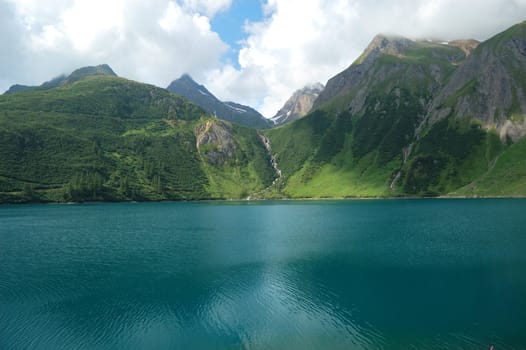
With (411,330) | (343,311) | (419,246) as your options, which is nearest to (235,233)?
(419,246)

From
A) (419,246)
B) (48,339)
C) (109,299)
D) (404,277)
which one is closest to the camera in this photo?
(48,339)

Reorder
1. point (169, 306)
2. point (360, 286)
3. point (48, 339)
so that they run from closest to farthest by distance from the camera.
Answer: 1. point (48, 339)
2. point (169, 306)
3. point (360, 286)

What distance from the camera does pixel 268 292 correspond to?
1784 inches

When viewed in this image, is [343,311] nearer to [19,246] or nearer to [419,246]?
A: [419,246]

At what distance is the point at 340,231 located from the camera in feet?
314

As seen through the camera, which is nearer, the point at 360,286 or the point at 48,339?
the point at 48,339

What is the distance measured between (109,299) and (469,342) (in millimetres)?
40611

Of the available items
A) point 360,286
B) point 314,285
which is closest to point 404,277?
point 360,286

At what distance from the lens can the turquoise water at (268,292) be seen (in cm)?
3203

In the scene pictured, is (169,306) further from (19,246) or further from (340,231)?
(340,231)

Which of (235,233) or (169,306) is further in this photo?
(235,233)

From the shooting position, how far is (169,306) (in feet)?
133

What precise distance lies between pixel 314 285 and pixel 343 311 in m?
9.98

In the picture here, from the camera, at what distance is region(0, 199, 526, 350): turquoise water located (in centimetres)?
3203
